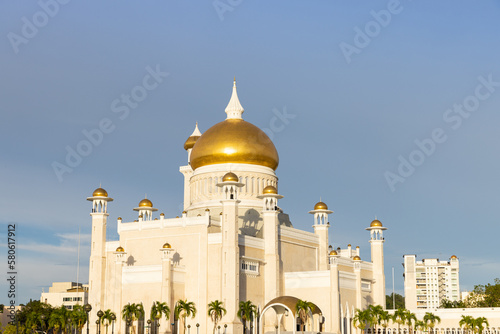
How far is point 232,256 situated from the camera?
49.6 m

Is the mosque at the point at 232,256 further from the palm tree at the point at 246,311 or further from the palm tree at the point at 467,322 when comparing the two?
the palm tree at the point at 467,322

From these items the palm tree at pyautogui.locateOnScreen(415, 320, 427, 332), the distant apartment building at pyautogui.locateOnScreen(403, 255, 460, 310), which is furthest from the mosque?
the distant apartment building at pyautogui.locateOnScreen(403, 255, 460, 310)

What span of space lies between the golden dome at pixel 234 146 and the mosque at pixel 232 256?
0.26 feet

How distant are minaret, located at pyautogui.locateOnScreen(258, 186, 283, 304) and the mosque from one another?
0.23ft

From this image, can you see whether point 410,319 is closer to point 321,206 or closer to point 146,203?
point 321,206

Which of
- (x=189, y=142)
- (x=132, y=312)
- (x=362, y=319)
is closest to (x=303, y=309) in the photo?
(x=362, y=319)

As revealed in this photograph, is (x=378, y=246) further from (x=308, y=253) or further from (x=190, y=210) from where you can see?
(x=190, y=210)

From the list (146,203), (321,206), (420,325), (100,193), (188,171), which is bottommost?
(420,325)

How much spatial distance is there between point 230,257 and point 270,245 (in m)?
4.36

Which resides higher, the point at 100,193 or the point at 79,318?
the point at 100,193

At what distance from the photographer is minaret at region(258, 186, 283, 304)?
52219 mm

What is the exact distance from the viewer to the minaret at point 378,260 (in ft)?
201

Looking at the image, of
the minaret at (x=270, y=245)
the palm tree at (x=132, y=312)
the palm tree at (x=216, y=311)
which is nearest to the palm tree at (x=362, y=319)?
the minaret at (x=270, y=245)

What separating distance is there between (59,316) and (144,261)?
7068 millimetres
